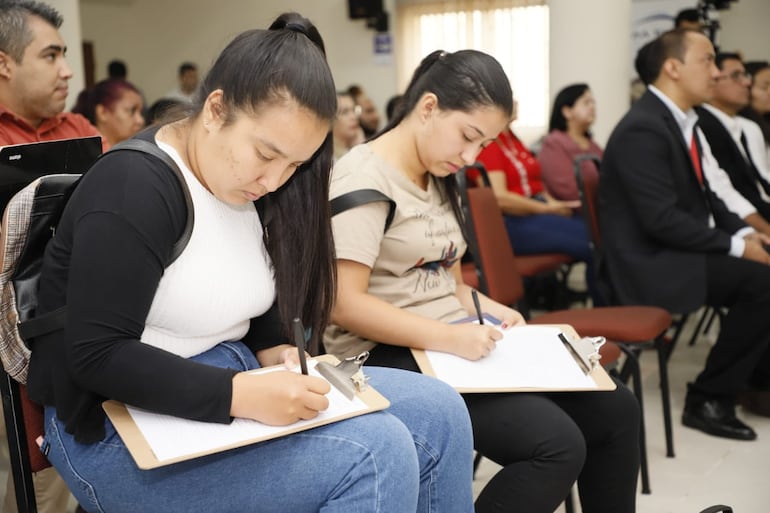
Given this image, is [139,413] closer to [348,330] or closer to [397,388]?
[397,388]

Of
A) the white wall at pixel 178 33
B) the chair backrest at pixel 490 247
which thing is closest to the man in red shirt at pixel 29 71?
the chair backrest at pixel 490 247

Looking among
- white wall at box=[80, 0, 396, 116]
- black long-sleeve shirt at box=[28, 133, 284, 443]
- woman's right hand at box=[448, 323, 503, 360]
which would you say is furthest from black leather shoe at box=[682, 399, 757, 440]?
white wall at box=[80, 0, 396, 116]

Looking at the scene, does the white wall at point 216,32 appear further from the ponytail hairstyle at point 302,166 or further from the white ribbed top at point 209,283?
the white ribbed top at point 209,283

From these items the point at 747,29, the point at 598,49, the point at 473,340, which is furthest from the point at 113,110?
the point at 747,29

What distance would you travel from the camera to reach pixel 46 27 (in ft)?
7.05

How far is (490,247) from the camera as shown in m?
2.24

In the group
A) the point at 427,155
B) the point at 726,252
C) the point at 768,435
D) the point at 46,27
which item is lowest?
the point at 768,435

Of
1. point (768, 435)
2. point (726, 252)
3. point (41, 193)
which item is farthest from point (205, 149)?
point (768, 435)

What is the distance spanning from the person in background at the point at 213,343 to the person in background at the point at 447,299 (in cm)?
22

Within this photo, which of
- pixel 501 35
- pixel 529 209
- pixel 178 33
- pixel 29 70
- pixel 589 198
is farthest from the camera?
pixel 178 33

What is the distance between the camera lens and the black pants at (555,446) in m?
1.45

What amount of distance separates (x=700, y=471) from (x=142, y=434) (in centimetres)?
187

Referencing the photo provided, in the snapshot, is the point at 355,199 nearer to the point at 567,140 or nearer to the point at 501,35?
the point at 567,140

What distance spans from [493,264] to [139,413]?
4.37 feet
